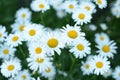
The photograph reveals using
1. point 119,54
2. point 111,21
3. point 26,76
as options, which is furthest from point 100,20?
point 26,76

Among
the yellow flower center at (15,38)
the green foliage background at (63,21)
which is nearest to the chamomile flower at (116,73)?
the green foliage background at (63,21)

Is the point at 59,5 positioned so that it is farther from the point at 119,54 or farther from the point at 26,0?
the point at 119,54

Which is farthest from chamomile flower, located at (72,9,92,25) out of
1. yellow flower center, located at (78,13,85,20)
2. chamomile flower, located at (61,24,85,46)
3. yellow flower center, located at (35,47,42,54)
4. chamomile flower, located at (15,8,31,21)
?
chamomile flower, located at (15,8,31,21)

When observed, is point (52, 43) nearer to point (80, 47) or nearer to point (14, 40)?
point (80, 47)

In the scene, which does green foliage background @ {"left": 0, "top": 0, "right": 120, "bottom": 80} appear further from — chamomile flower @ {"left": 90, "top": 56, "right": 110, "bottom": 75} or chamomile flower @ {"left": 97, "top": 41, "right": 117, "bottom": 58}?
chamomile flower @ {"left": 90, "top": 56, "right": 110, "bottom": 75}

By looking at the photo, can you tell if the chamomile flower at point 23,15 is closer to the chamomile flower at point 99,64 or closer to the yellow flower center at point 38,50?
the yellow flower center at point 38,50

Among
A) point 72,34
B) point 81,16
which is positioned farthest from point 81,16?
point 72,34

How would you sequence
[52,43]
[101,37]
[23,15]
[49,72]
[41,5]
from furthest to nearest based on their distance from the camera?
[23,15]
[101,37]
[41,5]
[49,72]
[52,43]
